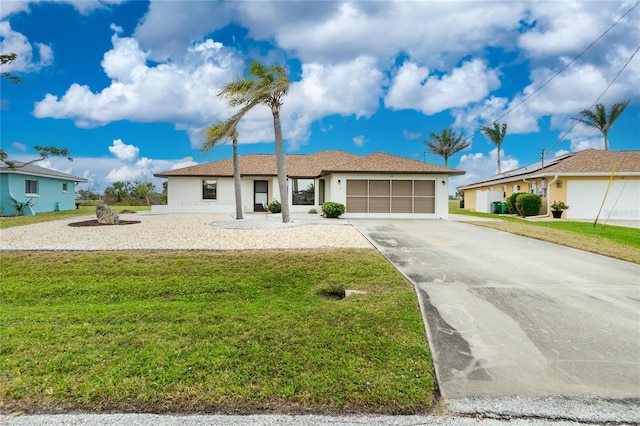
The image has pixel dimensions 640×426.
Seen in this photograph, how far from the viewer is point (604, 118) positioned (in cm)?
3116

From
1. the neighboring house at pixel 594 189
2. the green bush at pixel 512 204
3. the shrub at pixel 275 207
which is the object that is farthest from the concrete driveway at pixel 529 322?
the green bush at pixel 512 204

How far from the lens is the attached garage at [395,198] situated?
18.4 meters

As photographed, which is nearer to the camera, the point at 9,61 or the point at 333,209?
the point at 9,61

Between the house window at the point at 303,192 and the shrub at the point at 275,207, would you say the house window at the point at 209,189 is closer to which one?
the shrub at the point at 275,207

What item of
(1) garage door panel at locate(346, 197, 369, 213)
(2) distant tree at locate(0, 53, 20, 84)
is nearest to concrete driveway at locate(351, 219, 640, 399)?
(1) garage door panel at locate(346, 197, 369, 213)

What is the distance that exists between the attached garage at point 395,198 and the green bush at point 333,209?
99cm

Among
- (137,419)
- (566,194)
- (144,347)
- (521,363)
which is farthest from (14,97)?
(566,194)

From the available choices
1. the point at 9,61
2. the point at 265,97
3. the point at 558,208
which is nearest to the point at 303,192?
the point at 265,97

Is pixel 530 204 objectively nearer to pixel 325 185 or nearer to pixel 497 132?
pixel 325 185

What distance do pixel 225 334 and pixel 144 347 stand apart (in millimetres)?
833

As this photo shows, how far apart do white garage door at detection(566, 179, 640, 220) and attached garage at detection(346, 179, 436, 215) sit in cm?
880

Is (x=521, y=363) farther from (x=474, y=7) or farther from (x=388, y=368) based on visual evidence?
(x=474, y=7)

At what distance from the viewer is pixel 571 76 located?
55.7 feet

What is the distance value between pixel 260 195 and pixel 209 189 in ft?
11.7
